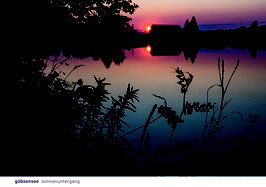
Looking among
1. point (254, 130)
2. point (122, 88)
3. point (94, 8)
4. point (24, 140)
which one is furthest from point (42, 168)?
point (122, 88)

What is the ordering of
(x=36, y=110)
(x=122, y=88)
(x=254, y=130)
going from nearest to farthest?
(x=36, y=110) < (x=254, y=130) < (x=122, y=88)

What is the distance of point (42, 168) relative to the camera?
2158mm

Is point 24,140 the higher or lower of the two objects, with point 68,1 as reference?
lower

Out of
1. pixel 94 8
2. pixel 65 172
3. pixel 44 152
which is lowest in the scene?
pixel 65 172

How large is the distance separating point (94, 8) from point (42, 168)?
3238 millimetres

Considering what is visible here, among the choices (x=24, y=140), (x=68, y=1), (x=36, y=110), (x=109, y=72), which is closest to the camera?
(x=24, y=140)

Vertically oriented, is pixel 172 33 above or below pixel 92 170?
above

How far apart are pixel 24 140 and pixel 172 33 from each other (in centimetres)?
3381

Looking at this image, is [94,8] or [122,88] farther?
[122,88]
